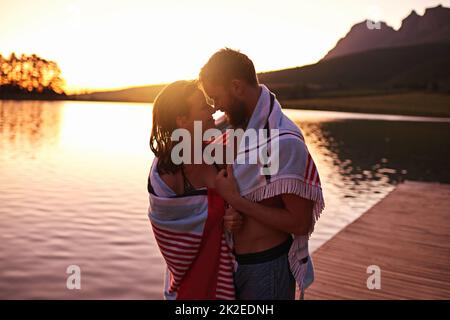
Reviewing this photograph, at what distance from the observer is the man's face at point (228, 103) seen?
254 cm

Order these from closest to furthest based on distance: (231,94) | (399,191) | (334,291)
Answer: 1. (231,94)
2. (334,291)
3. (399,191)

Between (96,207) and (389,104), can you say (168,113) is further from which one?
(389,104)

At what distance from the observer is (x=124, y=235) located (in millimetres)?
11188

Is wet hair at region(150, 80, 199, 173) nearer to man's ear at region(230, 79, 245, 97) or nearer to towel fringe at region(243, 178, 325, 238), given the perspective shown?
man's ear at region(230, 79, 245, 97)

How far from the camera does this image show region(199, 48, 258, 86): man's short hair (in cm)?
249

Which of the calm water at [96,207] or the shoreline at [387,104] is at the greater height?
the shoreline at [387,104]

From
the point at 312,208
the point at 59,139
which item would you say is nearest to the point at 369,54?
the point at 59,139

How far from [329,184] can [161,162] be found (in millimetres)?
18452

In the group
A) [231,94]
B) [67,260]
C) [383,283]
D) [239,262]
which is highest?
[231,94]

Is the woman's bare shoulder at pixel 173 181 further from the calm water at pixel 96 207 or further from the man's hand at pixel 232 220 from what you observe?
the calm water at pixel 96 207

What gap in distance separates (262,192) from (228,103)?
0.52 m

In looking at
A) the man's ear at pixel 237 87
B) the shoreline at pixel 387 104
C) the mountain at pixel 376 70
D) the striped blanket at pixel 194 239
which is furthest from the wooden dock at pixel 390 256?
the mountain at pixel 376 70

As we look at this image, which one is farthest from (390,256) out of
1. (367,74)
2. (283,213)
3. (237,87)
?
(367,74)

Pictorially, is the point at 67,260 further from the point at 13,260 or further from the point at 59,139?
the point at 59,139
